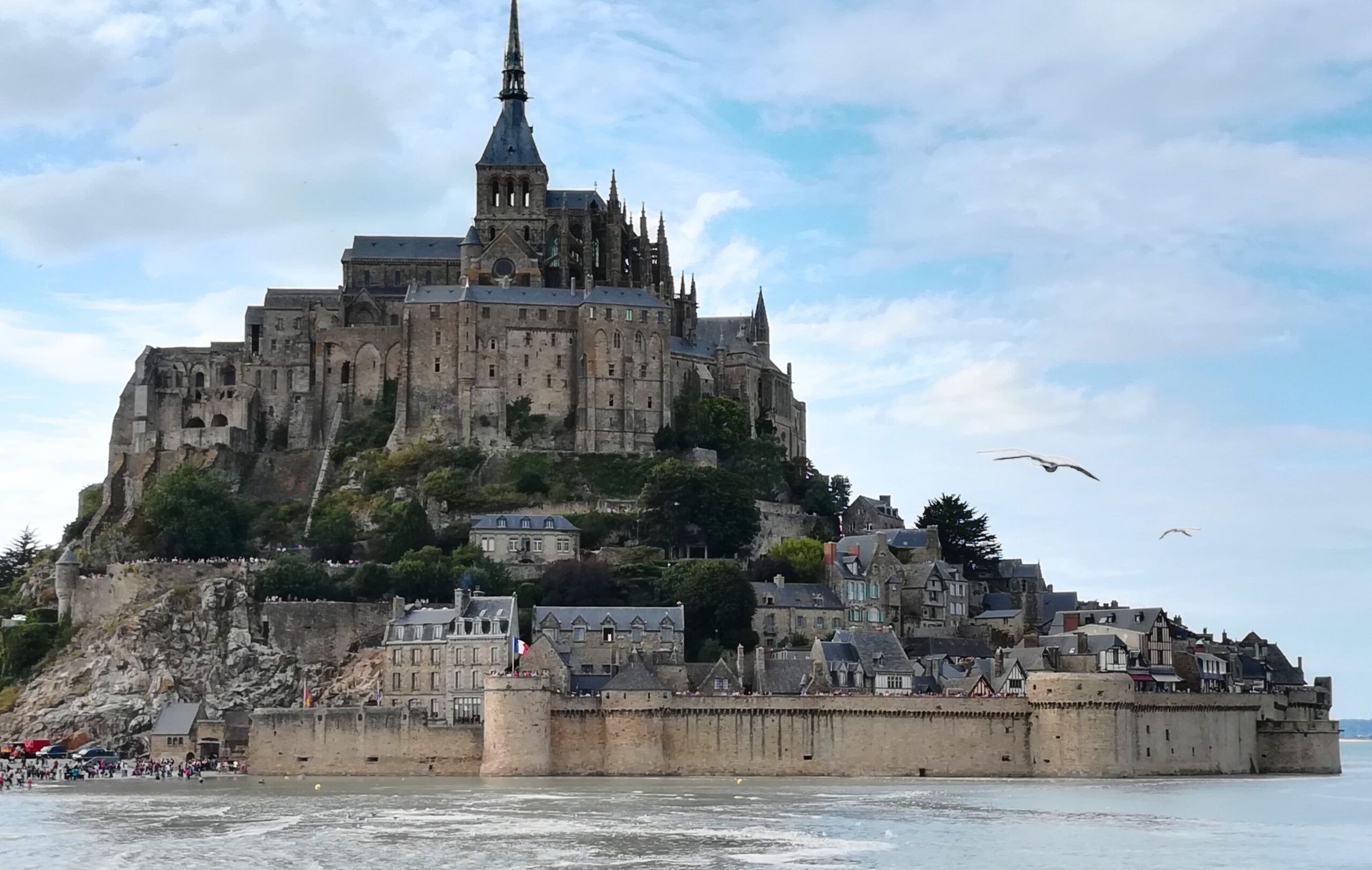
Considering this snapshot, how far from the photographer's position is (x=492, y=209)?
339 ft

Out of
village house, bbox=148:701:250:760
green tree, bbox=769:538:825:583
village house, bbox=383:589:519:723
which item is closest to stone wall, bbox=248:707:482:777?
village house, bbox=383:589:519:723

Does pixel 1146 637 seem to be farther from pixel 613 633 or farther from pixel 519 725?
pixel 519 725

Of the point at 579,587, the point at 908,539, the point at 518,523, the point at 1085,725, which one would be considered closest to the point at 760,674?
the point at 579,587

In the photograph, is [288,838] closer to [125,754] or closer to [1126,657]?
[125,754]

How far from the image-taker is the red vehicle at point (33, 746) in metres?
76.3

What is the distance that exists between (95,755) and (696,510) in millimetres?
25909

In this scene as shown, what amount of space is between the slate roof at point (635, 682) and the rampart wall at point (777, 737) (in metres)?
0.19

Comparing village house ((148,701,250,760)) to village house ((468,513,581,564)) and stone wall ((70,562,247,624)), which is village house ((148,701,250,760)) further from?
village house ((468,513,581,564))

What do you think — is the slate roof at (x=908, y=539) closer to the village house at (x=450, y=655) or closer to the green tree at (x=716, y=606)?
the green tree at (x=716, y=606)

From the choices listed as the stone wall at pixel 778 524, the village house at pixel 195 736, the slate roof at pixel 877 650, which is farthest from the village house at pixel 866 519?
the village house at pixel 195 736

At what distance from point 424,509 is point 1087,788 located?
113ft

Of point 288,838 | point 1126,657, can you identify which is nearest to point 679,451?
point 1126,657

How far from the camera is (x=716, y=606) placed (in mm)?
80312

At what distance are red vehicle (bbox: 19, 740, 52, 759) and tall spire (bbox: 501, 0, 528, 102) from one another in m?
42.3
